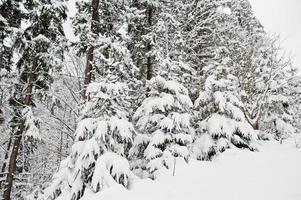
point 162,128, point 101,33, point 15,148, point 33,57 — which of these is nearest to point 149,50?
point 101,33

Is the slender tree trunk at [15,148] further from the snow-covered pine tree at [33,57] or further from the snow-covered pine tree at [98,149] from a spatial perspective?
the snow-covered pine tree at [98,149]

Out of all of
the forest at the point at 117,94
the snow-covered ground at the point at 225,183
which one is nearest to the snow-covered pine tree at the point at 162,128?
the forest at the point at 117,94

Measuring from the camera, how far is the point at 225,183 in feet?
22.7

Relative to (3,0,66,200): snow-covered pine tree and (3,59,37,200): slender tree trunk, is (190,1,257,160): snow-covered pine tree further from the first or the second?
(3,59,37,200): slender tree trunk

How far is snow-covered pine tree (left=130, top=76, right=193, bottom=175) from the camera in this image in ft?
32.4

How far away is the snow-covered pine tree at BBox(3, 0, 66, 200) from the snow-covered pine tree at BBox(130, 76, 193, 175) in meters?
4.92

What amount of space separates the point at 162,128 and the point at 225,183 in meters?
3.72

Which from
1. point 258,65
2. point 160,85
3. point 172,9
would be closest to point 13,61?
point 160,85

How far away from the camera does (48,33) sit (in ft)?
42.1

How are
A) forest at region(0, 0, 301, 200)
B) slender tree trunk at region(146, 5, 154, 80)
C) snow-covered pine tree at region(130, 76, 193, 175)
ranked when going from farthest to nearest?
slender tree trunk at region(146, 5, 154, 80) < snow-covered pine tree at region(130, 76, 193, 175) < forest at region(0, 0, 301, 200)

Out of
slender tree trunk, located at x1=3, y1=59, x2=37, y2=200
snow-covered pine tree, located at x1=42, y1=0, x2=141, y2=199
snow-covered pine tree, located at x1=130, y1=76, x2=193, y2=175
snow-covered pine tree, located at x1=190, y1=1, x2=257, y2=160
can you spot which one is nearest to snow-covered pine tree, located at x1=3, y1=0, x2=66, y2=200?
slender tree trunk, located at x1=3, y1=59, x2=37, y2=200

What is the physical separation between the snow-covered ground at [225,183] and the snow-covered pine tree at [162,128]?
40.6 inches

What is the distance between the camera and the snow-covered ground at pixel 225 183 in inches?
241

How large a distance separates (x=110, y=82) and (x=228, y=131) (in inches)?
225
